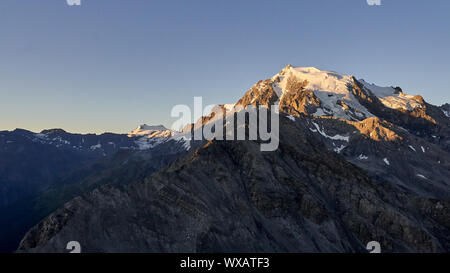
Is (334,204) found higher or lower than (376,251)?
higher

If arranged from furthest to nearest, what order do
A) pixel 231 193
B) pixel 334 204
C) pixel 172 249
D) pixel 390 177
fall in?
pixel 390 177
pixel 334 204
pixel 231 193
pixel 172 249

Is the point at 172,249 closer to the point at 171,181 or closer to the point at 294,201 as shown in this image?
the point at 171,181

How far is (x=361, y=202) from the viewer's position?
77938mm

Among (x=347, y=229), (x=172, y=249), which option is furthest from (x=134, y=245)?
(x=347, y=229)

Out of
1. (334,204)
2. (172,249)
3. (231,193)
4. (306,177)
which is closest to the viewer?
(172,249)

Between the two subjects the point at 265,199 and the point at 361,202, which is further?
the point at 361,202

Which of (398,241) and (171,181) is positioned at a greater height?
(171,181)

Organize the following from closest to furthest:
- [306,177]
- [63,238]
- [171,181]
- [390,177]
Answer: [63,238], [171,181], [306,177], [390,177]

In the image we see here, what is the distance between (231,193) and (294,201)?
14.1 meters

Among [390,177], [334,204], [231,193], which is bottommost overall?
[390,177]

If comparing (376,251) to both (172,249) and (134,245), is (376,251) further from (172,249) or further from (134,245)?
(134,245)

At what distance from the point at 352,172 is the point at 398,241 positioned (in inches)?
817

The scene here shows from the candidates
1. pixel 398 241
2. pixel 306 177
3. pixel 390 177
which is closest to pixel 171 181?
pixel 306 177

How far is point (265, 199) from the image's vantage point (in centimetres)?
6944
